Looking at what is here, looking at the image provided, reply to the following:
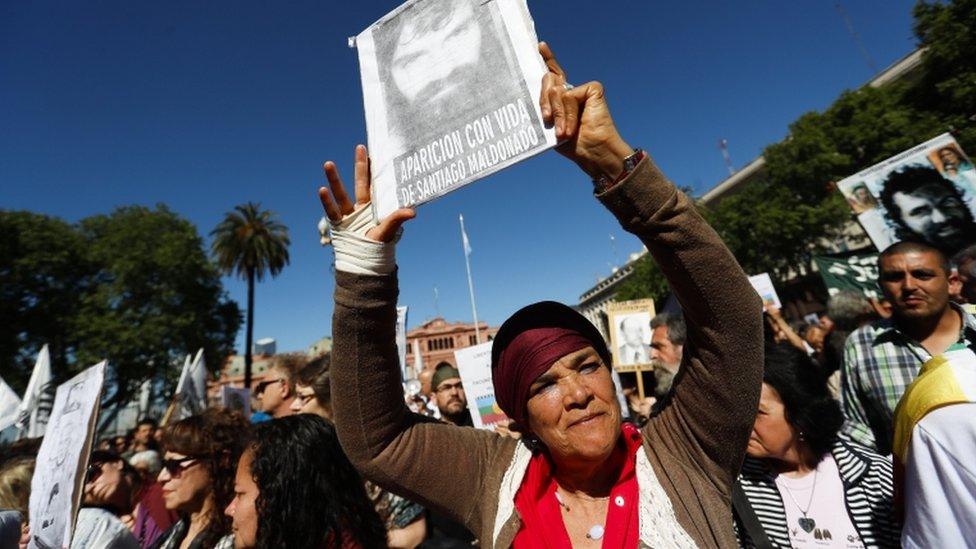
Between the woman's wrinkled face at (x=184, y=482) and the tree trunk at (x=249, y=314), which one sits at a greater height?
the tree trunk at (x=249, y=314)

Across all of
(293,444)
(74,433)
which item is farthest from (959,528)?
(74,433)

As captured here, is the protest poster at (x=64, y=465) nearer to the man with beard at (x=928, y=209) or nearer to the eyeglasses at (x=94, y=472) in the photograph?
the eyeglasses at (x=94, y=472)

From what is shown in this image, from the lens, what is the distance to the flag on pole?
756 centimetres

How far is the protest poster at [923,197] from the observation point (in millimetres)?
4145

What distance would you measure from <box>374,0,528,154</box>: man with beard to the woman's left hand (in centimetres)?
14

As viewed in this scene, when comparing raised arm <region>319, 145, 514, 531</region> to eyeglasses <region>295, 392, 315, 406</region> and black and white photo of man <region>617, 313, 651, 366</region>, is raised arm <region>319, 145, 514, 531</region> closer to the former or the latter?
eyeglasses <region>295, 392, 315, 406</region>

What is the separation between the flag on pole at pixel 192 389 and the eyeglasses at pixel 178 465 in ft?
17.1

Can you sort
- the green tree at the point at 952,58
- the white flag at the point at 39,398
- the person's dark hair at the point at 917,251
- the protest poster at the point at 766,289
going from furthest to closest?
the green tree at the point at 952,58 → the protest poster at the point at 766,289 → the white flag at the point at 39,398 → the person's dark hair at the point at 917,251

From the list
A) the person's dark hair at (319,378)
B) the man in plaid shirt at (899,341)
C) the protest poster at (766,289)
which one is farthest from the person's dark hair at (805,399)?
the protest poster at (766,289)

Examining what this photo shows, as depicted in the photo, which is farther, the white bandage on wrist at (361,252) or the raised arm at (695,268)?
the white bandage on wrist at (361,252)

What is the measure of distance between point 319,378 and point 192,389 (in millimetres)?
5497

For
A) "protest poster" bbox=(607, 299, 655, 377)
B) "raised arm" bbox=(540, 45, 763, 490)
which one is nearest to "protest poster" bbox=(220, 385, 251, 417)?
"protest poster" bbox=(607, 299, 655, 377)

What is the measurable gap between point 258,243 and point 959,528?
3411 cm

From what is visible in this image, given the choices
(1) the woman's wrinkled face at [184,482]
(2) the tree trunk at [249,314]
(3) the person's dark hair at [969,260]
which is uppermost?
(2) the tree trunk at [249,314]
